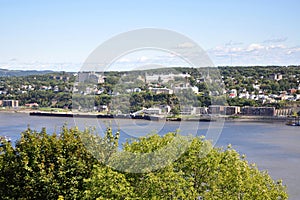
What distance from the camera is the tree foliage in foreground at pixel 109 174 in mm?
4898

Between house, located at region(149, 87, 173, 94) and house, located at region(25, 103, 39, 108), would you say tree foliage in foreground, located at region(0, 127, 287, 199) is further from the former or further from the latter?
house, located at region(25, 103, 39, 108)

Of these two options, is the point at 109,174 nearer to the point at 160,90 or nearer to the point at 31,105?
the point at 160,90

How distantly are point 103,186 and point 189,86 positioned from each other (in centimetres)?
407

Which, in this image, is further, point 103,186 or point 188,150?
point 188,150

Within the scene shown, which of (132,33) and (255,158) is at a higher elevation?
(132,33)

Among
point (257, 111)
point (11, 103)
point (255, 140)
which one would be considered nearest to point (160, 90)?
point (255, 140)

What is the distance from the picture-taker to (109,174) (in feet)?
16.1

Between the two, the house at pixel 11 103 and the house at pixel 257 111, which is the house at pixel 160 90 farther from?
the house at pixel 11 103

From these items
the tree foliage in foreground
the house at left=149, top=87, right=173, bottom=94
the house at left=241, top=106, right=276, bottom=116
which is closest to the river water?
the house at left=149, top=87, right=173, bottom=94

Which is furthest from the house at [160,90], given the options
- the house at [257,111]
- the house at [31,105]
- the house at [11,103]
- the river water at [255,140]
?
the house at [11,103]

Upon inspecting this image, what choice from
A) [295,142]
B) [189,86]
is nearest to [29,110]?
[295,142]

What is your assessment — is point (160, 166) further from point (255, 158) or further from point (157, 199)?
point (255, 158)

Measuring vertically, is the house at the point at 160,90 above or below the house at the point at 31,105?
above

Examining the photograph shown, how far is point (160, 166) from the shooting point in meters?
5.27
